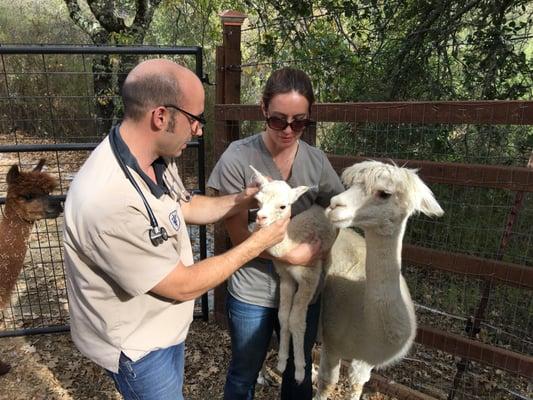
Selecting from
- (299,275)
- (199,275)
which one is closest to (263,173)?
(299,275)

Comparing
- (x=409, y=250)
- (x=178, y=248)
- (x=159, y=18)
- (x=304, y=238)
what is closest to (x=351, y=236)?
(x=409, y=250)

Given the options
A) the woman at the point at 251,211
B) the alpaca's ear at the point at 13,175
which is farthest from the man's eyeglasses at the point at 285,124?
the alpaca's ear at the point at 13,175

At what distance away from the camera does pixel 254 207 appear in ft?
7.60

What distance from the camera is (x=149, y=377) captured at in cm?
180

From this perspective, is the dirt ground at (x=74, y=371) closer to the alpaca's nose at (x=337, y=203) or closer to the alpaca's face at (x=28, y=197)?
the alpaca's face at (x=28, y=197)

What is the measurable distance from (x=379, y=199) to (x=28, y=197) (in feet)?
9.80

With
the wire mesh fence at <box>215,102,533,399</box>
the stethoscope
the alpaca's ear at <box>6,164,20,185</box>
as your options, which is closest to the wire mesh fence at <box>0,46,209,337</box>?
the alpaca's ear at <box>6,164,20,185</box>

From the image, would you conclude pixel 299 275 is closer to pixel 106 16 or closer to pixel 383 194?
pixel 383 194

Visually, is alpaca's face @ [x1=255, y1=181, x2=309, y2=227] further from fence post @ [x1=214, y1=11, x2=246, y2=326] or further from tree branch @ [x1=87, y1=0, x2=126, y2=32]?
tree branch @ [x1=87, y1=0, x2=126, y2=32]

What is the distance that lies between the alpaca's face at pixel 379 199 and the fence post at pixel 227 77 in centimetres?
175

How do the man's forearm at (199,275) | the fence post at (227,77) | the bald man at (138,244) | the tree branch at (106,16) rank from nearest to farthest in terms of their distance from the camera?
the bald man at (138,244) < the man's forearm at (199,275) < the fence post at (227,77) < the tree branch at (106,16)

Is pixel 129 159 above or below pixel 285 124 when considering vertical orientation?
below

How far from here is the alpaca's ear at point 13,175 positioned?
11.5 ft

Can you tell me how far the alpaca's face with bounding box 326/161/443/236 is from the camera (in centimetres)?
204
